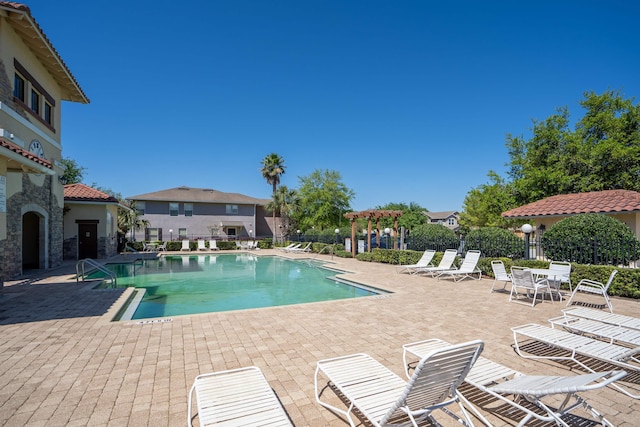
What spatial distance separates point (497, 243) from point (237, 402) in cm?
1247

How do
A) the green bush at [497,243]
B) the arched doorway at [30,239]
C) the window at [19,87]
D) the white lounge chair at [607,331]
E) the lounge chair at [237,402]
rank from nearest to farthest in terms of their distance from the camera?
the lounge chair at [237,402] → the white lounge chair at [607,331] → the window at [19,87] → the green bush at [497,243] → the arched doorway at [30,239]

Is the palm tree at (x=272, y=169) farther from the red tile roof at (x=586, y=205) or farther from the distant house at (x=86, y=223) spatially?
the red tile roof at (x=586, y=205)

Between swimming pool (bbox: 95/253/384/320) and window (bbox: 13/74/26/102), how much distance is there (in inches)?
296

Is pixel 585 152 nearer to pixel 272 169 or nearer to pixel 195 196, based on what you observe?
pixel 272 169

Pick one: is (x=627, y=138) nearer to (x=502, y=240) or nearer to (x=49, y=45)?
(x=502, y=240)

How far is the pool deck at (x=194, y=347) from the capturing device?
3125 millimetres

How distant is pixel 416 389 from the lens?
2.31 metres

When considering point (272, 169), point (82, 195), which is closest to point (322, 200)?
point (272, 169)

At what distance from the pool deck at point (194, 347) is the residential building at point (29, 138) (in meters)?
3.34

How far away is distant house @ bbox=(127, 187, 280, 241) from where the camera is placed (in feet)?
117

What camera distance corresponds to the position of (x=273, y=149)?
126 ft

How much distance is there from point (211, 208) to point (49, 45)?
88.1 feet

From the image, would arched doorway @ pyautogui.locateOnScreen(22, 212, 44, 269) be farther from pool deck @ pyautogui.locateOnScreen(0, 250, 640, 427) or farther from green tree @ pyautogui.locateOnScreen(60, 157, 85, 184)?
green tree @ pyautogui.locateOnScreen(60, 157, 85, 184)

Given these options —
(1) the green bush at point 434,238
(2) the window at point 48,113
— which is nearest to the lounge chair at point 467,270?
(1) the green bush at point 434,238
